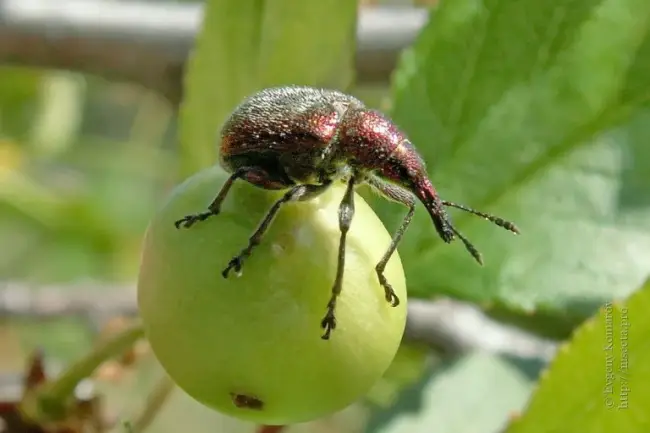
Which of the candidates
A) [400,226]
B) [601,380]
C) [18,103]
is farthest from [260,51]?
[18,103]

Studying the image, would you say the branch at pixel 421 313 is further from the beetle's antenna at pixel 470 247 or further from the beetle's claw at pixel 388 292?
the beetle's claw at pixel 388 292

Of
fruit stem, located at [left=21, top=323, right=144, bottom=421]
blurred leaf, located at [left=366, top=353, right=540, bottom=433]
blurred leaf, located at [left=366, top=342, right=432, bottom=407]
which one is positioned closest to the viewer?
fruit stem, located at [left=21, top=323, right=144, bottom=421]

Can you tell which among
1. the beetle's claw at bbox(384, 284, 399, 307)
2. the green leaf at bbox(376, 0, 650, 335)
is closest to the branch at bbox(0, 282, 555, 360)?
the green leaf at bbox(376, 0, 650, 335)

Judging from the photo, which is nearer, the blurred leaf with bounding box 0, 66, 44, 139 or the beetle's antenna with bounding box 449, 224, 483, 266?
the beetle's antenna with bounding box 449, 224, 483, 266

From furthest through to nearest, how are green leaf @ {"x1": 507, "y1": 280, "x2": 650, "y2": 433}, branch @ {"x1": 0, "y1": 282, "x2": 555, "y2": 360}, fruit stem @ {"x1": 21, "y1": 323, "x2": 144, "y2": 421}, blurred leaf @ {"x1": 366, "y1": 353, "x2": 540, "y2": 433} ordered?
1. branch @ {"x1": 0, "y1": 282, "x2": 555, "y2": 360}
2. blurred leaf @ {"x1": 366, "y1": 353, "x2": 540, "y2": 433}
3. fruit stem @ {"x1": 21, "y1": 323, "x2": 144, "y2": 421}
4. green leaf @ {"x1": 507, "y1": 280, "x2": 650, "y2": 433}

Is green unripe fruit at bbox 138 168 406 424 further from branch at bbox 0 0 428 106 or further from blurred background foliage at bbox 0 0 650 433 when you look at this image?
branch at bbox 0 0 428 106

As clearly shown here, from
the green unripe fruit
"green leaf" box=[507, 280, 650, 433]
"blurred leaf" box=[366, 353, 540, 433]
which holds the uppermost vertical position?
the green unripe fruit

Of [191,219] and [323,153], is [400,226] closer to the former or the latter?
[323,153]

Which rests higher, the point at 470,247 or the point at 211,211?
the point at 211,211
